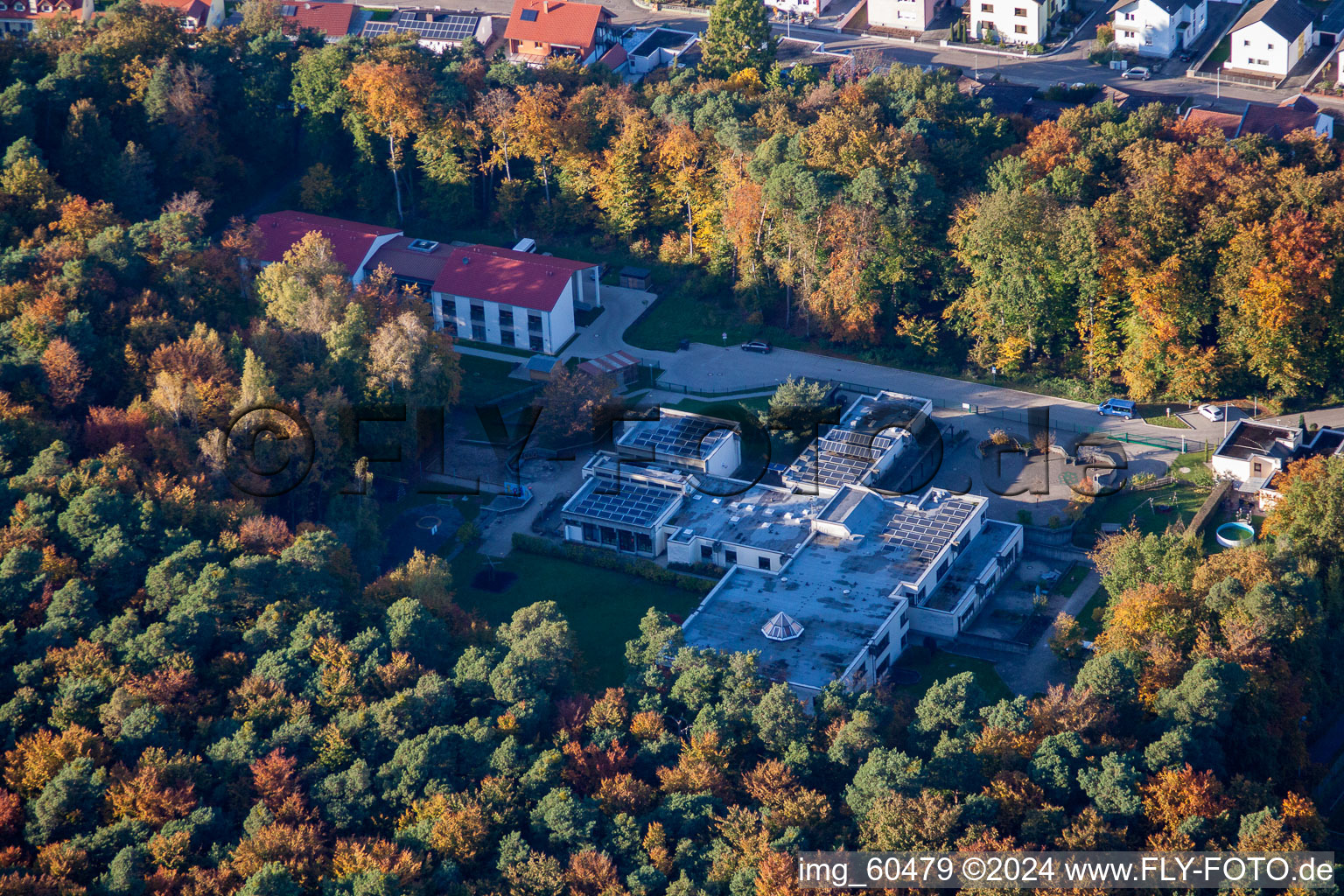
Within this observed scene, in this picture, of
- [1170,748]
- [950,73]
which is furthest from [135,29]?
[1170,748]

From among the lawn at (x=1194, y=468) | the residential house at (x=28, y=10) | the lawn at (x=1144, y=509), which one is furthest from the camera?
the residential house at (x=28, y=10)

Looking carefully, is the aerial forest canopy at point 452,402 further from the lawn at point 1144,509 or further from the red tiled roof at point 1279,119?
the red tiled roof at point 1279,119

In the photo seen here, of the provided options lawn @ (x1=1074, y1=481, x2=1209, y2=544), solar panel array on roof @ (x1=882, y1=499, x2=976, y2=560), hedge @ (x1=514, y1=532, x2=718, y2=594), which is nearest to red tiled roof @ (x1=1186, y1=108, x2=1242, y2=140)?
lawn @ (x1=1074, y1=481, x2=1209, y2=544)

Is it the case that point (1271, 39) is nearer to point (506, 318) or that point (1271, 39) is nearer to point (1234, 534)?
point (1234, 534)

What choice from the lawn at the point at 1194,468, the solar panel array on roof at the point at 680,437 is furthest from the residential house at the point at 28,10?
the lawn at the point at 1194,468

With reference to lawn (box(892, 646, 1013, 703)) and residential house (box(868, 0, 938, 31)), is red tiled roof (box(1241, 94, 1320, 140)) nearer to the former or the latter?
residential house (box(868, 0, 938, 31))

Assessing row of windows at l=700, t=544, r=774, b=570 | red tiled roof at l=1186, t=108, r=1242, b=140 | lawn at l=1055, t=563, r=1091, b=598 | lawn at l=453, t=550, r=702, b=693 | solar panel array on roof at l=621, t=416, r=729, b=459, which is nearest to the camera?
lawn at l=453, t=550, r=702, b=693
